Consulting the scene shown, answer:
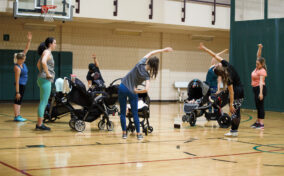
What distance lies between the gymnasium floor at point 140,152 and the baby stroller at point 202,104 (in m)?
0.60

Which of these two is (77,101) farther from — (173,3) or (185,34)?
(185,34)

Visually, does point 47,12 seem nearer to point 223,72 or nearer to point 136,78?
point 136,78

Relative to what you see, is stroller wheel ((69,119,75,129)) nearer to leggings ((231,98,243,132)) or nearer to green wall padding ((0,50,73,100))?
leggings ((231,98,243,132))

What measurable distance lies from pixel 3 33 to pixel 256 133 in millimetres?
11270

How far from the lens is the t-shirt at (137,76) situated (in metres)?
7.24

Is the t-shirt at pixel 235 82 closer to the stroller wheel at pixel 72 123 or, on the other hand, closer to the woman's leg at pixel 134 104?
the woman's leg at pixel 134 104

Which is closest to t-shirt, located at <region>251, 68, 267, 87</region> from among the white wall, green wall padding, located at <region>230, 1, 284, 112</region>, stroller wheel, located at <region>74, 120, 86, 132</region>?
stroller wheel, located at <region>74, 120, 86, 132</region>

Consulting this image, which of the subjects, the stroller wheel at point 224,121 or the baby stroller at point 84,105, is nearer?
the baby stroller at point 84,105

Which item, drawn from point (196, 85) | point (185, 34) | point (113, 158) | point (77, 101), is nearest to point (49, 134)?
point (77, 101)

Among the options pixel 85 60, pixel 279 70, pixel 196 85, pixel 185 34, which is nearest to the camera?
pixel 196 85

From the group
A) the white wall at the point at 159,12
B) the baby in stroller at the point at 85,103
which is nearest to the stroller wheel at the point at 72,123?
the baby in stroller at the point at 85,103

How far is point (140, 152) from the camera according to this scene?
6359 mm

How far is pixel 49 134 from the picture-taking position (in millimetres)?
8055

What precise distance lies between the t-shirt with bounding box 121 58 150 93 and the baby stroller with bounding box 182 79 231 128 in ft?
9.91
